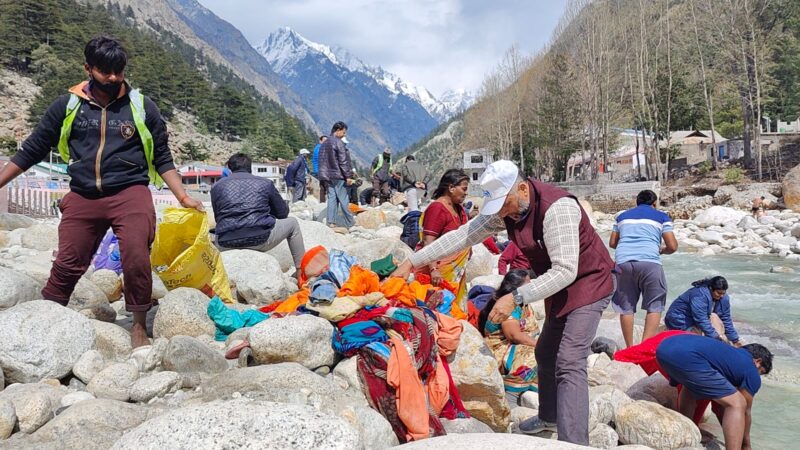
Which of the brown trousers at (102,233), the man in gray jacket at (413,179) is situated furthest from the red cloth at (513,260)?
the man in gray jacket at (413,179)

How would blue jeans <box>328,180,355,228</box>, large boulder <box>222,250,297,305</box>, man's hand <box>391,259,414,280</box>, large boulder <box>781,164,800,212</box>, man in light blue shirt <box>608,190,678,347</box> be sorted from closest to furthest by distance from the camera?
man's hand <box>391,259,414,280</box> < large boulder <box>222,250,297,305</box> < man in light blue shirt <box>608,190,678,347</box> < blue jeans <box>328,180,355,228</box> < large boulder <box>781,164,800,212</box>

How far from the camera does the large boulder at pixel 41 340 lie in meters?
3.29

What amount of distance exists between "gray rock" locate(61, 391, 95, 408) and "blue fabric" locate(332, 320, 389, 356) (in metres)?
1.38

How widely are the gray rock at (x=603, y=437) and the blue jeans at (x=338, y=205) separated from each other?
6.54m

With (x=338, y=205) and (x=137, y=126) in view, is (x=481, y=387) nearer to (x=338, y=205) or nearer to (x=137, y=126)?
(x=137, y=126)

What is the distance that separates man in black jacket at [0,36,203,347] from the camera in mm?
3645

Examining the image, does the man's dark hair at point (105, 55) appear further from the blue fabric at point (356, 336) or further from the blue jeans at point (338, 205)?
the blue jeans at point (338, 205)

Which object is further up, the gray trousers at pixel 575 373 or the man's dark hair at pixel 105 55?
the man's dark hair at pixel 105 55

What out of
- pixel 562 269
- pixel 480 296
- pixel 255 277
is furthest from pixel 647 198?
pixel 255 277

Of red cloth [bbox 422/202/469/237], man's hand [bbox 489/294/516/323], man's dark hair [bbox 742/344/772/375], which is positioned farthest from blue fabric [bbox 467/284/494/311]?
man's hand [bbox 489/294/516/323]

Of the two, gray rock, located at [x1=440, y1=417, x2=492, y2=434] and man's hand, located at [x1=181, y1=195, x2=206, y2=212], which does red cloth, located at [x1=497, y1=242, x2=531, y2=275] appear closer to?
gray rock, located at [x1=440, y1=417, x2=492, y2=434]

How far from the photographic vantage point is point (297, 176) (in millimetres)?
15445

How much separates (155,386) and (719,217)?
20806mm

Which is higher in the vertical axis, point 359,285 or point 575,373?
point 359,285
